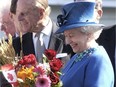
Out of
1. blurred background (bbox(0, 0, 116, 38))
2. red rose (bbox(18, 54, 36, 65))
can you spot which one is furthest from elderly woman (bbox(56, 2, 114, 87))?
blurred background (bbox(0, 0, 116, 38))

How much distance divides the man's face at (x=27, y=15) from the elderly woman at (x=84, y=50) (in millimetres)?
547

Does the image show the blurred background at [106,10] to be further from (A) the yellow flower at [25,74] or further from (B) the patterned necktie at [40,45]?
(A) the yellow flower at [25,74]

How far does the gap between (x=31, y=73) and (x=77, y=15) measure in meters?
0.53

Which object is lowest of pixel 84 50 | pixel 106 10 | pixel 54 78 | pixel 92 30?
pixel 106 10

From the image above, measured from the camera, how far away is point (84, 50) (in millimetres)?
3086

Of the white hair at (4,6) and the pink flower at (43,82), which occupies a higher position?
the white hair at (4,6)

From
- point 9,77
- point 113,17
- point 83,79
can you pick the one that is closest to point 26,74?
point 9,77

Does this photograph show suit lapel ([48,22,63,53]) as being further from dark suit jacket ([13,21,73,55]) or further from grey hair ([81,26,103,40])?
grey hair ([81,26,103,40])

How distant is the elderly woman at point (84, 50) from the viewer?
2916 mm

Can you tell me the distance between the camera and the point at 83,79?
116 inches

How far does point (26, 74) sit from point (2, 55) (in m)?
0.27

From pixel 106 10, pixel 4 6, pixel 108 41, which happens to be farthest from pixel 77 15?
pixel 106 10

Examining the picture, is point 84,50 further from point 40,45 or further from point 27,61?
point 40,45

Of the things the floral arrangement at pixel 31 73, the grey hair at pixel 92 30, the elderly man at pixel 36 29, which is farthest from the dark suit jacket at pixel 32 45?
the floral arrangement at pixel 31 73
